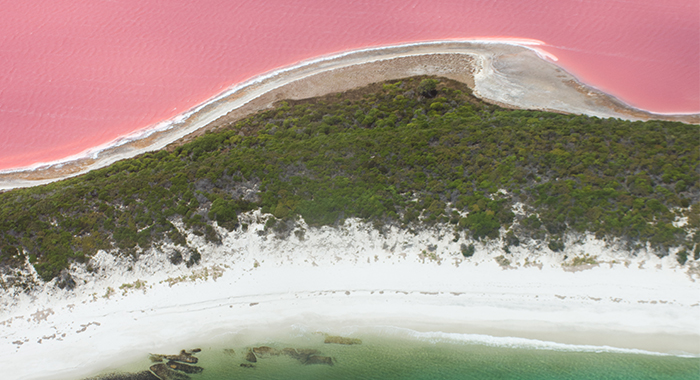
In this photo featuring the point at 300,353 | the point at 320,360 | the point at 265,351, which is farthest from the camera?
the point at 265,351

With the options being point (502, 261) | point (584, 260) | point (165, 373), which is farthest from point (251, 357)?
point (584, 260)

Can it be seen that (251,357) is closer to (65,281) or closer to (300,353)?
(300,353)

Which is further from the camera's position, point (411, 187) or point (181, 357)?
point (411, 187)

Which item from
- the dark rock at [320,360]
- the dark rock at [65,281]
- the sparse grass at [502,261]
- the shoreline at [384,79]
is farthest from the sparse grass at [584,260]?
the dark rock at [65,281]

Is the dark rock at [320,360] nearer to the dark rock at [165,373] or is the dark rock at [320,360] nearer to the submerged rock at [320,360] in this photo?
the submerged rock at [320,360]

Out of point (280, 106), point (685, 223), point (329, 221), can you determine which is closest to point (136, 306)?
point (329, 221)

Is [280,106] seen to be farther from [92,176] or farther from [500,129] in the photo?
[500,129]

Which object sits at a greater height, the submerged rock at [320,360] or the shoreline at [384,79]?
the shoreline at [384,79]
